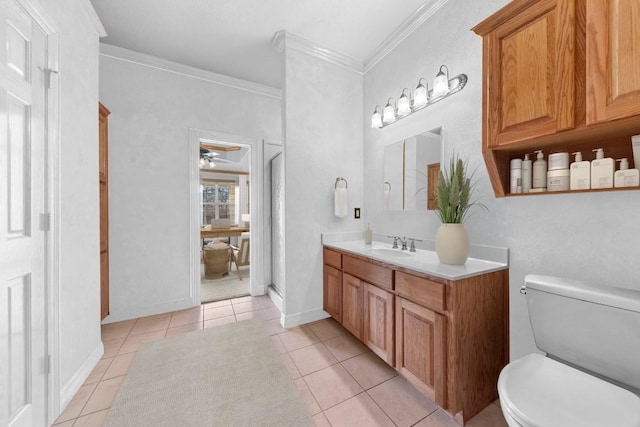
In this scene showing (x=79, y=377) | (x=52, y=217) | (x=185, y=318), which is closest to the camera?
(x=52, y=217)

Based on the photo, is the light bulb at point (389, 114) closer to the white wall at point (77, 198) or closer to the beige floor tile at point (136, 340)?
the white wall at point (77, 198)

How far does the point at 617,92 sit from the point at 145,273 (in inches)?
145

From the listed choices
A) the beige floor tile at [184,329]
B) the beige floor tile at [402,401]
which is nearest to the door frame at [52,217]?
the beige floor tile at [184,329]

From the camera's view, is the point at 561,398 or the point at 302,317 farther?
the point at 302,317

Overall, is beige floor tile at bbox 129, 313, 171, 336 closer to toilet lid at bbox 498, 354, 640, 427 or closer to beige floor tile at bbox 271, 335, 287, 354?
beige floor tile at bbox 271, 335, 287, 354

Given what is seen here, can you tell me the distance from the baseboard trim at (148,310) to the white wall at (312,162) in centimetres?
136

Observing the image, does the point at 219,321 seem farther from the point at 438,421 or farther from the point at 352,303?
the point at 438,421

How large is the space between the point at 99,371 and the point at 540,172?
316cm

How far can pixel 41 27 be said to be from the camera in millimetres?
1306

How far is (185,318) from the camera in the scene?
8.55 feet

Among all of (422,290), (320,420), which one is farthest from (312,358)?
(422,290)

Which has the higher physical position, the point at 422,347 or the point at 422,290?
the point at 422,290

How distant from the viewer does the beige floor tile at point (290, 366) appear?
5.57ft

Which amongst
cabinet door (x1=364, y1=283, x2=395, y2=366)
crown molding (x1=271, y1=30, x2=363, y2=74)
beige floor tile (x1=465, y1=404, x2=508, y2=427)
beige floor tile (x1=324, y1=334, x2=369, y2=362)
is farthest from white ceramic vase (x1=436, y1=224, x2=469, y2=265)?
crown molding (x1=271, y1=30, x2=363, y2=74)
